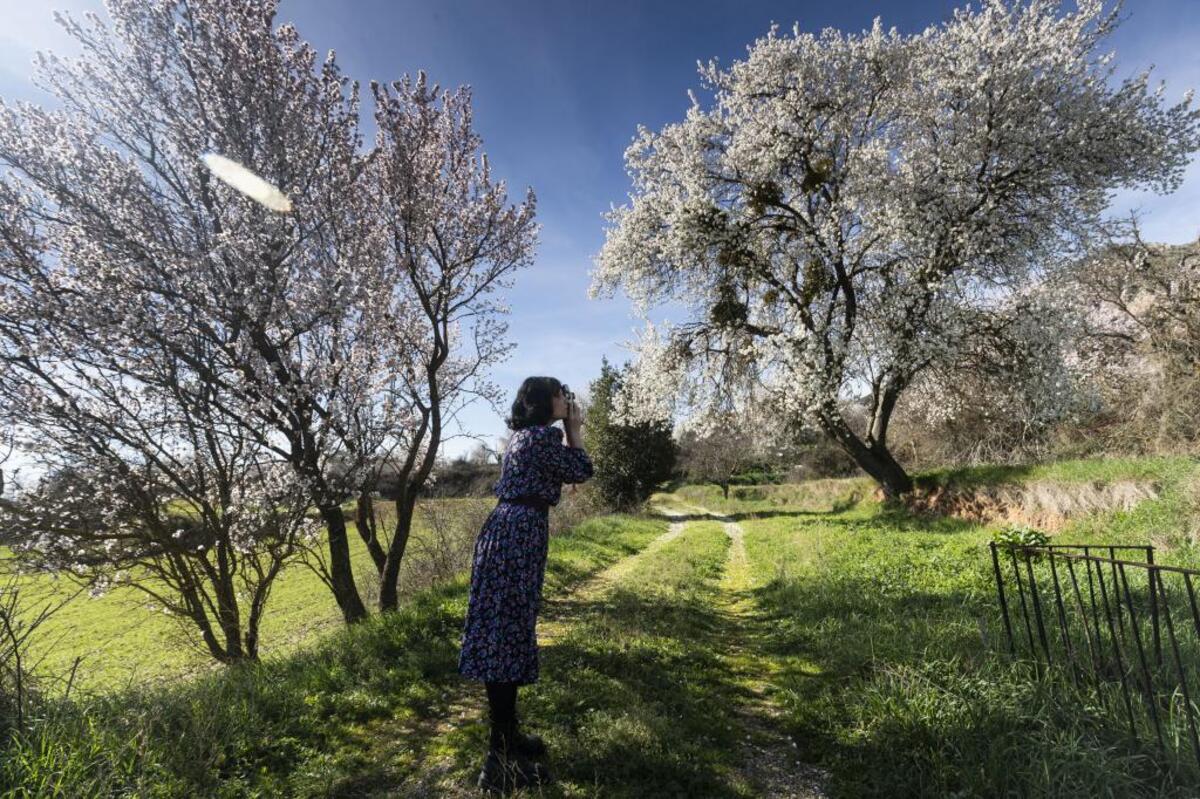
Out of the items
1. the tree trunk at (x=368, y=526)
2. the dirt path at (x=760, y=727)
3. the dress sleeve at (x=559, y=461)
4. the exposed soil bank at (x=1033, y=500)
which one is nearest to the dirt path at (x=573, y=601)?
the dirt path at (x=760, y=727)

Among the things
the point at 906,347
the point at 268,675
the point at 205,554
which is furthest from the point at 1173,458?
the point at 205,554

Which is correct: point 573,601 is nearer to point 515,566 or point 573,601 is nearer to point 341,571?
point 341,571

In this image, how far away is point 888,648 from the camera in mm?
4293

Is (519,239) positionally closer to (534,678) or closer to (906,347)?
(534,678)

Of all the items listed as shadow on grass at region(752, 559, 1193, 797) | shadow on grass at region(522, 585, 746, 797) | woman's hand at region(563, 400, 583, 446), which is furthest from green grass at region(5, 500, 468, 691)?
shadow on grass at region(752, 559, 1193, 797)

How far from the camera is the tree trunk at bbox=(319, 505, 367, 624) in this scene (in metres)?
6.48

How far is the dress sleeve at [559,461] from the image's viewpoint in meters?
3.14

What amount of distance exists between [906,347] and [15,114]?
14.5m

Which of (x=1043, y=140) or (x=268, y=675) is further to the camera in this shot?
(x=1043, y=140)

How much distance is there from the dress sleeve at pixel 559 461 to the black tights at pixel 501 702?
1.30 metres

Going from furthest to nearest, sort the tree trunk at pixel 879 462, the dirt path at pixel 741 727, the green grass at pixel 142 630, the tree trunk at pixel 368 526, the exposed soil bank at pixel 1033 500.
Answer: the tree trunk at pixel 879 462, the exposed soil bank at pixel 1033 500, the tree trunk at pixel 368 526, the green grass at pixel 142 630, the dirt path at pixel 741 727

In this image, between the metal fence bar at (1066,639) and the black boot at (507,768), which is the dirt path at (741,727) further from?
the metal fence bar at (1066,639)

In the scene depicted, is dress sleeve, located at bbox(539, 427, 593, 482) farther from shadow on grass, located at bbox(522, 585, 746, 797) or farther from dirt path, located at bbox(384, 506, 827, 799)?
dirt path, located at bbox(384, 506, 827, 799)

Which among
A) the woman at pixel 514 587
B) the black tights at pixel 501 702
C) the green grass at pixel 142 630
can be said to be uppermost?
the woman at pixel 514 587
